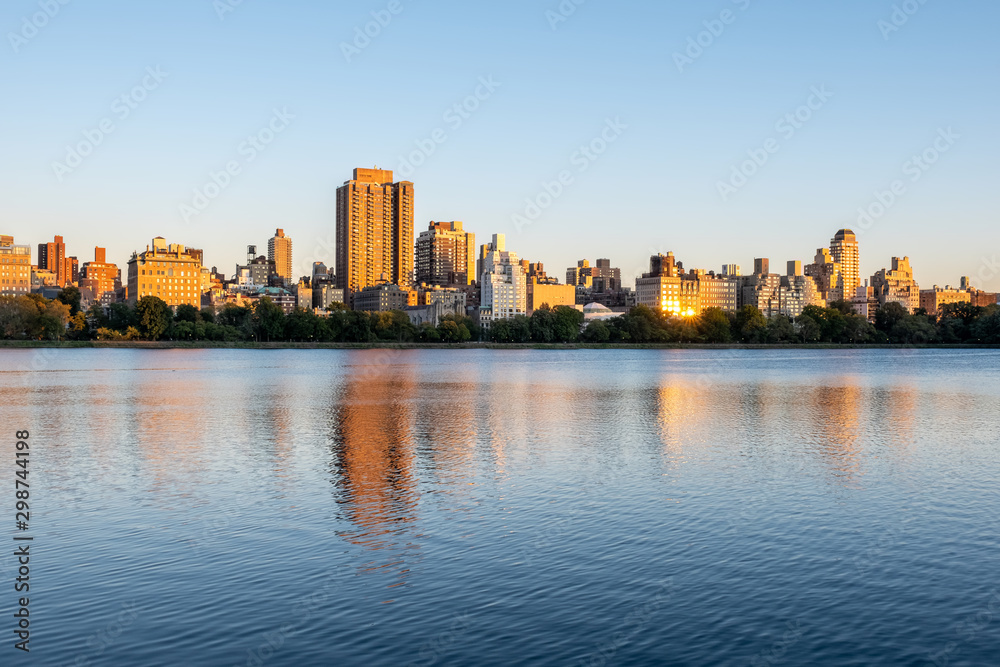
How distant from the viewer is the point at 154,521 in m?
22.7

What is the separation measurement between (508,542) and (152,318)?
16666 cm

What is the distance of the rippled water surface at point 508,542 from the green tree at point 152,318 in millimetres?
132119

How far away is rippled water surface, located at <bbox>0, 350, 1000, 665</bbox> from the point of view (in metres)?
14.8

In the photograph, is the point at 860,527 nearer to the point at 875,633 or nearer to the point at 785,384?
the point at 875,633

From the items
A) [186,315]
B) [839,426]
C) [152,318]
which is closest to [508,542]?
[839,426]

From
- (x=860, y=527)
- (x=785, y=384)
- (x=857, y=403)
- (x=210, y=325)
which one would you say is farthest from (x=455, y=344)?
(x=860, y=527)

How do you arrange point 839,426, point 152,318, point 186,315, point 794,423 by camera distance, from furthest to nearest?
point 186,315
point 152,318
point 794,423
point 839,426

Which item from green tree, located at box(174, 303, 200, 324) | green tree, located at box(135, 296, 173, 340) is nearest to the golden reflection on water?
green tree, located at box(135, 296, 173, 340)

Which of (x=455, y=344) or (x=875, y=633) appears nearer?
(x=875, y=633)

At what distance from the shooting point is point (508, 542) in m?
20.8

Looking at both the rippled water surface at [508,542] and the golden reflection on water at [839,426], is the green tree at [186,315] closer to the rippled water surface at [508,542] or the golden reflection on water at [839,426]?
the rippled water surface at [508,542]

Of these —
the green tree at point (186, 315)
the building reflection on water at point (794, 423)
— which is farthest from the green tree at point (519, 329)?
the building reflection on water at point (794, 423)

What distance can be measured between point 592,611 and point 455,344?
591 feet

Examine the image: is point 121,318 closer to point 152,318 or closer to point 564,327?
point 152,318
